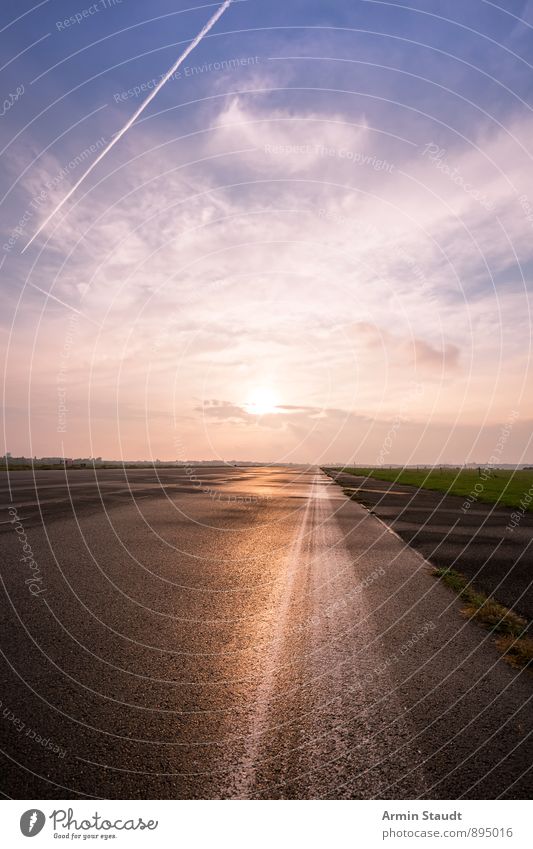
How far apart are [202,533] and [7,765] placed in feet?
43.1

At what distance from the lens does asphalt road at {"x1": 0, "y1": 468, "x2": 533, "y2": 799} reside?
4141 mm

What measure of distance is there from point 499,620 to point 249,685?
456 cm

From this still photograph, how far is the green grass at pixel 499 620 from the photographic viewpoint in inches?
280

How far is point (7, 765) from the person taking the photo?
426cm

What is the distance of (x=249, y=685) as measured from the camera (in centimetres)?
586

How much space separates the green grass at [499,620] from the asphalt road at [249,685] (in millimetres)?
250

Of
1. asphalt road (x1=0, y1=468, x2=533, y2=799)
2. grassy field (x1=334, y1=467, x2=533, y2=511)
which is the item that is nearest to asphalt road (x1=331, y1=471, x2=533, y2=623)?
asphalt road (x1=0, y1=468, x2=533, y2=799)
